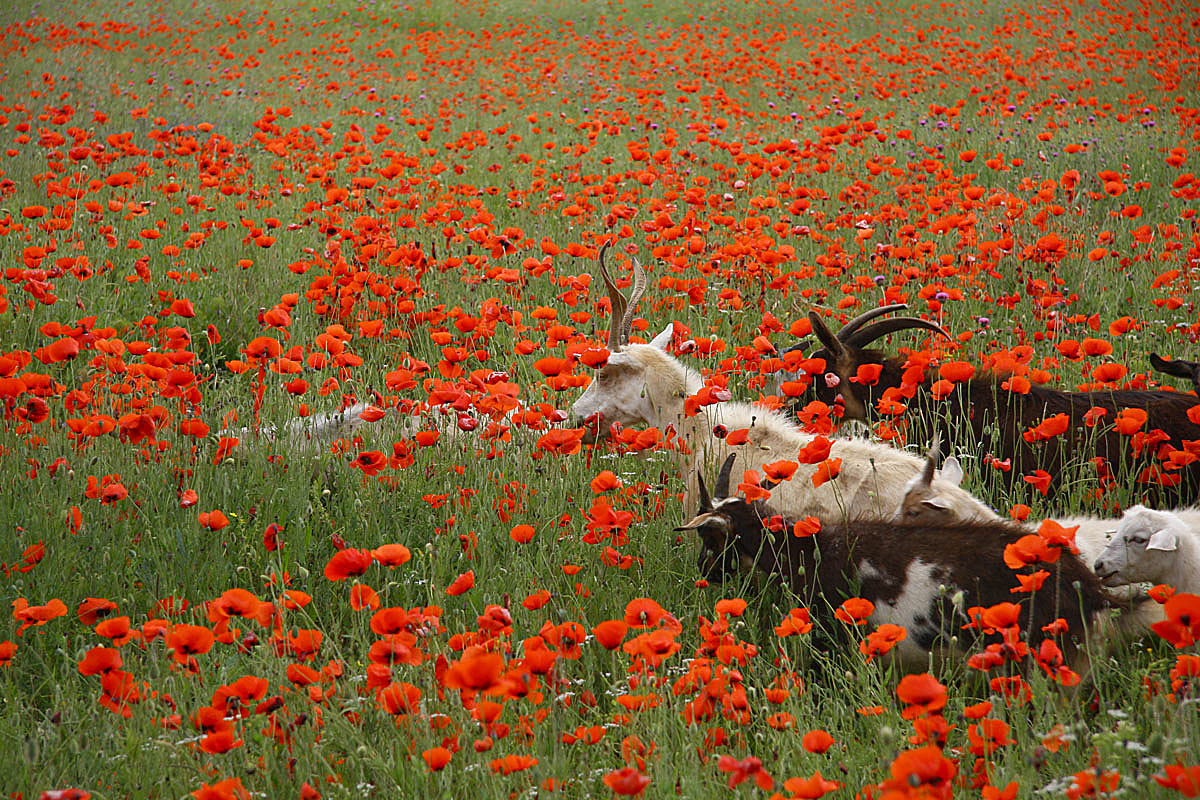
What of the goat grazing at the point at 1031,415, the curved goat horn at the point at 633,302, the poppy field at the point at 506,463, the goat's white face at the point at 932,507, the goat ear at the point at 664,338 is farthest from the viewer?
the goat ear at the point at 664,338

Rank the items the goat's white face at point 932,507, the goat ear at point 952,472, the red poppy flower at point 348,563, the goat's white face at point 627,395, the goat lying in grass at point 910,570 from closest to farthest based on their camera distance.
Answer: the red poppy flower at point 348,563 → the goat lying in grass at point 910,570 → the goat's white face at point 932,507 → the goat ear at point 952,472 → the goat's white face at point 627,395

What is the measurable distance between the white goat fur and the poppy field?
0.17 metres

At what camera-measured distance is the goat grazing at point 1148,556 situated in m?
2.78

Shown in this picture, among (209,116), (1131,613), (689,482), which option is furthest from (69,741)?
(209,116)

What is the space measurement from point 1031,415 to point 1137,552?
1.71 metres

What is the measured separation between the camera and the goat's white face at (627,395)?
448 cm

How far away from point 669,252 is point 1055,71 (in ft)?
39.3

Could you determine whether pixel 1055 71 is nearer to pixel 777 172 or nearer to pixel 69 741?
pixel 777 172

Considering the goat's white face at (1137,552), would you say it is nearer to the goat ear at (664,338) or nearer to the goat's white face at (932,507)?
the goat's white face at (932,507)

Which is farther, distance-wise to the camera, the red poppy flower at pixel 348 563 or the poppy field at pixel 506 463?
the red poppy flower at pixel 348 563

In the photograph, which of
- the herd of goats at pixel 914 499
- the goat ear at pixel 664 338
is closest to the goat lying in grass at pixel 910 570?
the herd of goats at pixel 914 499

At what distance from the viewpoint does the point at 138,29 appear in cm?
1930

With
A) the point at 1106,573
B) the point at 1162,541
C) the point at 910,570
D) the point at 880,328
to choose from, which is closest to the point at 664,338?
the point at 880,328

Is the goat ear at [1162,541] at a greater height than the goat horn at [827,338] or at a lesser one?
lesser
